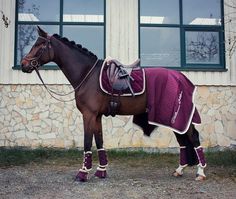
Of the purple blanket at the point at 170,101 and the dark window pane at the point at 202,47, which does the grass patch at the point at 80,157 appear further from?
the dark window pane at the point at 202,47

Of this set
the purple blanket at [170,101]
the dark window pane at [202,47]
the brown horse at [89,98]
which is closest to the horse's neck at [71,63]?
the brown horse at [89,98]

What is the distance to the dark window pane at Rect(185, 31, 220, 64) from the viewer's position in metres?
→ 8.63

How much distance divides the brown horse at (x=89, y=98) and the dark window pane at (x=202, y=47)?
3591 millimetres

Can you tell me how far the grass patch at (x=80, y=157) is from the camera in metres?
6.95

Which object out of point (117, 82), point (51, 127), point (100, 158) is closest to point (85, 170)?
point (100, 158)

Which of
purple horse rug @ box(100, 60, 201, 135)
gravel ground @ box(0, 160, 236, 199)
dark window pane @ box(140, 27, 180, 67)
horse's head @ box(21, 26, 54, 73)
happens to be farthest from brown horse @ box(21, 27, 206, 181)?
dark window pane @ box(140, 27, 180, 67)

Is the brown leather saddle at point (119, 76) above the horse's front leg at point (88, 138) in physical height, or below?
above

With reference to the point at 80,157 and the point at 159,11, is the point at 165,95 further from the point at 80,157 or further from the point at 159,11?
the point at 159,11

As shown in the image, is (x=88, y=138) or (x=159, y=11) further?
(x=159, y=11)

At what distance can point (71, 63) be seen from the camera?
546 cm

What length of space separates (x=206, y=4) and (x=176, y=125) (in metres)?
4.81

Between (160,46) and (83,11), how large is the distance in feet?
6.94

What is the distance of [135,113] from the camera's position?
550 centimetres

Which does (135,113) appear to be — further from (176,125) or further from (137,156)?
(137,156)
